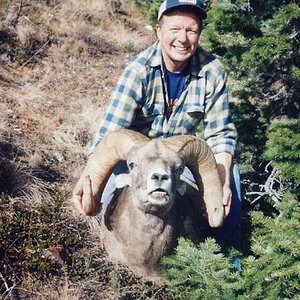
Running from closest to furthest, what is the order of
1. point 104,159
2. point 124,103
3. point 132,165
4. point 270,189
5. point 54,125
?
1. point 132,165
2. point 104,159
3. point 124,103
4. point 270,189
5. point 54,125

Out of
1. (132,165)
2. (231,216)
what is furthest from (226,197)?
(132,165)

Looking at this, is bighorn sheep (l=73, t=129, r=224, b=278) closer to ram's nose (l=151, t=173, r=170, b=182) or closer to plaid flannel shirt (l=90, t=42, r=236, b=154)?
ram's nose (l=151, t=173, r=170, b=182)

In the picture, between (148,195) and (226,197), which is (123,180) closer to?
(148,195)

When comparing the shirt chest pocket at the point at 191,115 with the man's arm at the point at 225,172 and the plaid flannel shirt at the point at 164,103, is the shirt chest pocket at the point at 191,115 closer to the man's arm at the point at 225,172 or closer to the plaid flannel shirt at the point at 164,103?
the plaid flannel shirt at the point at 164,103

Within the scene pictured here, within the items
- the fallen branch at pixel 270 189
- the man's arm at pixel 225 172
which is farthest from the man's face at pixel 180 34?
the fallen branch at pixel 270 189

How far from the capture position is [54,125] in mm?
7551

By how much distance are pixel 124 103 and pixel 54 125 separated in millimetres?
2704

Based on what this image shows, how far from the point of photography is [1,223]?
509cm

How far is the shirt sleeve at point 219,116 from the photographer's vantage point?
5137 mm

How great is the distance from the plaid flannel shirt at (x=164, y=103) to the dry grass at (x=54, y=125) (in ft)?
3.00

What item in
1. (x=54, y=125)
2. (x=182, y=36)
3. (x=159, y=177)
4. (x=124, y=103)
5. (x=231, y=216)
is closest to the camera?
(x=159, y=177)

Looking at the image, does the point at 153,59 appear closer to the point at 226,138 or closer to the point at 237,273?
the point at 226,138

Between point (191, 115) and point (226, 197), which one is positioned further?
point (191, 115)

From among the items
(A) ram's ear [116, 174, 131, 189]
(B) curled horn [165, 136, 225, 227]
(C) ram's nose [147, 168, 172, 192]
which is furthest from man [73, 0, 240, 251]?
(C) ram's nose [147, 168, 172, 192]
